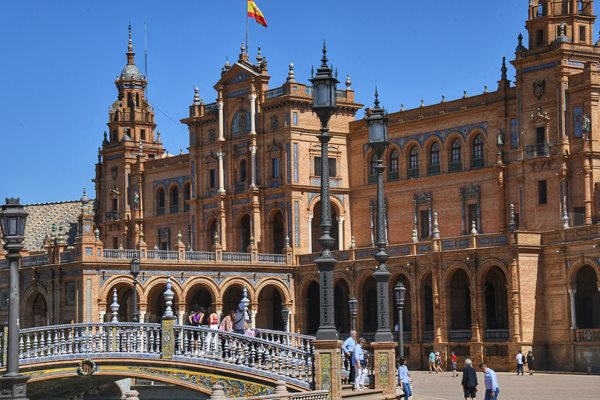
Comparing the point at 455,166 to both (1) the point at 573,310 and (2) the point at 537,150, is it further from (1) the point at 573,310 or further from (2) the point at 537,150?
(1) the point at 573,310

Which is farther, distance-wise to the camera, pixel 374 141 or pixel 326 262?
pixel 374 141

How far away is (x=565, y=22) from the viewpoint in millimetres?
61438

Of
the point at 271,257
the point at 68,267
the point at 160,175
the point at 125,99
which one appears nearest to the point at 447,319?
the point at 271,257

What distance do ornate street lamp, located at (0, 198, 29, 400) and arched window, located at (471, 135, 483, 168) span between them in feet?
158

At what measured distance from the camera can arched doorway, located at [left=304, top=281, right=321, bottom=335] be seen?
70.8 m

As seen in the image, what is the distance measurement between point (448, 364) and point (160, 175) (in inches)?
1278

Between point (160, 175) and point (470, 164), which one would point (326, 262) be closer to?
point (470, 164)

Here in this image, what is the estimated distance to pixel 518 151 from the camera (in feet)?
206

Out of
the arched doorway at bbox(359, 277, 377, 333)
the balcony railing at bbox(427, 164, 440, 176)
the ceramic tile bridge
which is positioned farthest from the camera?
the balcony railing at bbox(427, 164, 440, 176)

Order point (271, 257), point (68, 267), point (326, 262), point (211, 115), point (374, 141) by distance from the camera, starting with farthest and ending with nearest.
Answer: point (211, 115) → point (271, 257) → point (68, 267) → point (374, 141) → point (326, 262)

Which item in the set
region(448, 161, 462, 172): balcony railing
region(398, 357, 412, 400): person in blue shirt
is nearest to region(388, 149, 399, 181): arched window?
region(448, 161, 462, 172): balcony railing

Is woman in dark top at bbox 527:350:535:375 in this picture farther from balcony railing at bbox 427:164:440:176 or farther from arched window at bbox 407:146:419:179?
arched window at bbox 407:146:419:179

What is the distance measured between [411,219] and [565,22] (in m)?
14.9

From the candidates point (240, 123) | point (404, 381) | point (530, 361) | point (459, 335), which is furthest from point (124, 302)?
point (404, 381)
